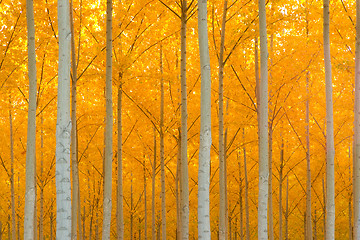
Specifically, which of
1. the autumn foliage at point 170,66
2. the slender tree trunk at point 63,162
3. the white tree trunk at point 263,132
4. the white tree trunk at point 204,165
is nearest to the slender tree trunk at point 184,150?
the autumn foliage at point 170,66

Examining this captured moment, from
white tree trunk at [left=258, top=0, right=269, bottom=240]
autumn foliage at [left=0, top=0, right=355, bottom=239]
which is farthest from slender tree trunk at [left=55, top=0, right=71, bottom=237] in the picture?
autumn foliage at [left=0, top=0, right=355, bottom=239]

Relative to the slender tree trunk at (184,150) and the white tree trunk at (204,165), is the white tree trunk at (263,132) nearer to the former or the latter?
the white tree trunk at (204,165)

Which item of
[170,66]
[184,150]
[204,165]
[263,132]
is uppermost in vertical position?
[170,66]

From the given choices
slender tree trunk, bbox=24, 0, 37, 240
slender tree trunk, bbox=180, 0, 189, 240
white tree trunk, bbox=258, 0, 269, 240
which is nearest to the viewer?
white tree trunk, bbox=258, 0, 269, 240

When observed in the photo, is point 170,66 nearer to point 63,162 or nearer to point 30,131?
point 30,131

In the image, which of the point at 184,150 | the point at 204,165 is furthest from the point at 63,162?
the point at 184,150

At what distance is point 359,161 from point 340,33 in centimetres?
390

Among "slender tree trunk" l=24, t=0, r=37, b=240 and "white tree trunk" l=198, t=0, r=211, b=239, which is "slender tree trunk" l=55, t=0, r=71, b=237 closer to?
"white tree trunk" l=198, t=0, r=211, b=239

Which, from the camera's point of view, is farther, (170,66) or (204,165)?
(170,66)

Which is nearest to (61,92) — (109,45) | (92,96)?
(109,45)

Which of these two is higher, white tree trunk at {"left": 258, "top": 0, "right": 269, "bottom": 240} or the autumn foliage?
the autumn foliage

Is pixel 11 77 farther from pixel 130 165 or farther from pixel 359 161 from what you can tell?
pixel 130 165

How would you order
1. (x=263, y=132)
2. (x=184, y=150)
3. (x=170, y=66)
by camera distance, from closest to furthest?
(x=263, y=132), (x=184, y=150), (x=170, y=66)

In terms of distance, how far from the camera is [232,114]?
1262cm
